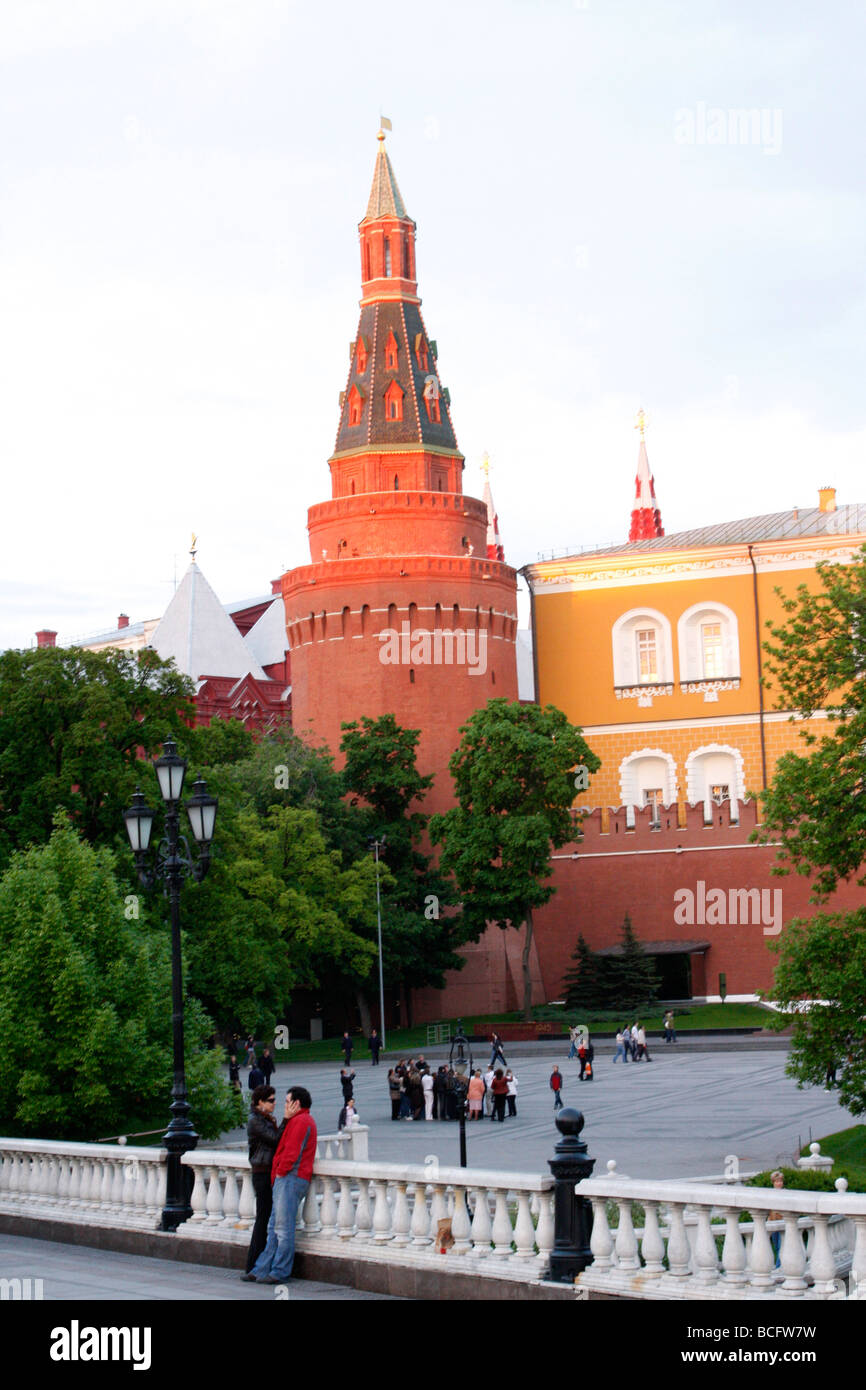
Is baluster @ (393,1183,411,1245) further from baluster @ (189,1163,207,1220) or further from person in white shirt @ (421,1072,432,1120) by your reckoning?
person in white shirt @ (421,1072,432,1120)

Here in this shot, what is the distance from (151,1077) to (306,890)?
28.8 metres

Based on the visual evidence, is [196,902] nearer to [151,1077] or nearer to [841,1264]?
[151,1077]

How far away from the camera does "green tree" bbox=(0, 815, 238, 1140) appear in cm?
1967

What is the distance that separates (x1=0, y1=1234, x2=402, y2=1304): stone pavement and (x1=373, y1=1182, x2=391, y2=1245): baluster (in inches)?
15.0

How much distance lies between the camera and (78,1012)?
19.8 meters

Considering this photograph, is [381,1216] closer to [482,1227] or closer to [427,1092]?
[482,1227]

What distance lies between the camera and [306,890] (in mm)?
49500

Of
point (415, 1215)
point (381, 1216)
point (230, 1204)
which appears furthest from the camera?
point (230, 1204)

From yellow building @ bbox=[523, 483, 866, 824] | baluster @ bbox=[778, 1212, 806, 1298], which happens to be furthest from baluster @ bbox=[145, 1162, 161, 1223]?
yellow building @ bbox=[523, 483, 866, 824]

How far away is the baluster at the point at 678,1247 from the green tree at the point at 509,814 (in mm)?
40671

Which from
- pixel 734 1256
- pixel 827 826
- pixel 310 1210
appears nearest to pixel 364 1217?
pixel 310 1210

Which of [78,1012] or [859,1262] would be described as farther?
[78,1012]

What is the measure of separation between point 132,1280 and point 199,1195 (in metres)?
1.42
